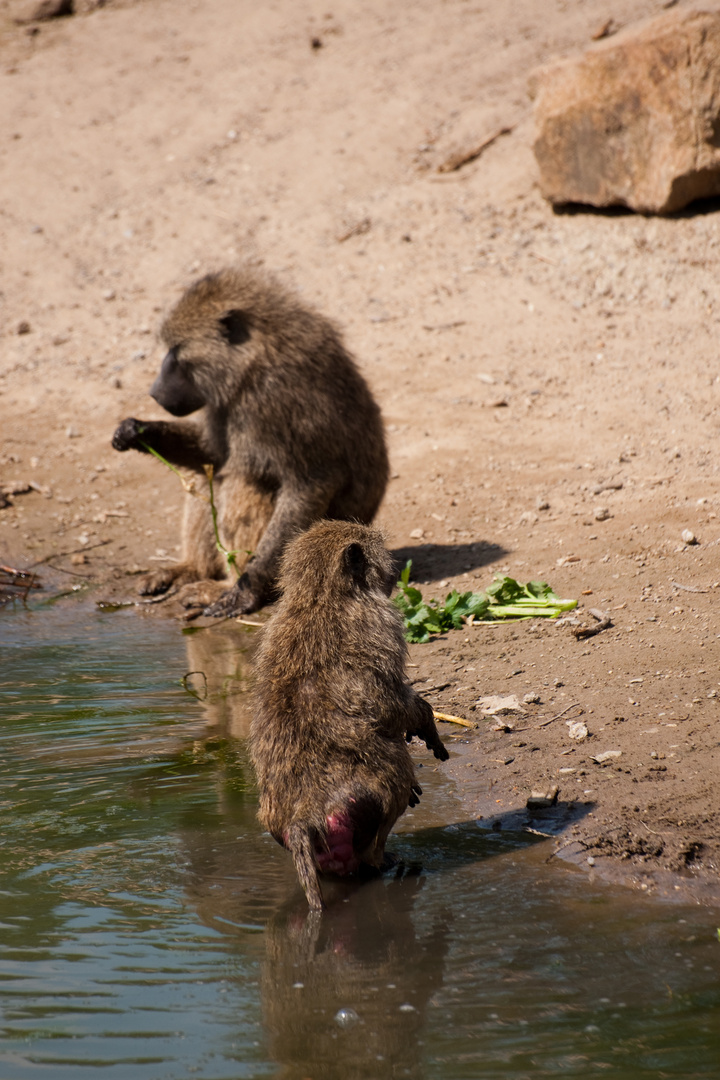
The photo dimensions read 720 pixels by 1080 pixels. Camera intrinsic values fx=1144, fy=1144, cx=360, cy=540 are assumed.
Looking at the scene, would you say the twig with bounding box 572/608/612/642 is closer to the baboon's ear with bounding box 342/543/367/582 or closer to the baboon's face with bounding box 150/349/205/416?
the baboon's ear with bounding box 342/543/367/582

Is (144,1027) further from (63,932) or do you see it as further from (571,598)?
(571,598)

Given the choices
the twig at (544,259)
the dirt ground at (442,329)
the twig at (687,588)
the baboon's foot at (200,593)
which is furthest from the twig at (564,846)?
the twig at (544,259)

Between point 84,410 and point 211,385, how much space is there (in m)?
3.39

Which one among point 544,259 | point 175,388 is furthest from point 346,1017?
point 544,259

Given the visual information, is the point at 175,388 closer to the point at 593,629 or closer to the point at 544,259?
the point at 593,629

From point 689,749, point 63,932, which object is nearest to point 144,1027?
point 63,932

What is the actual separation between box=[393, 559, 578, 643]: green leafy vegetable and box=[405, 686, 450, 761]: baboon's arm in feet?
6.92

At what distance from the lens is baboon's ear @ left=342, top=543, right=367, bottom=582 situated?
13.3ft

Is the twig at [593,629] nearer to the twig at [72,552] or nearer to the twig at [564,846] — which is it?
the twig at [564,846]

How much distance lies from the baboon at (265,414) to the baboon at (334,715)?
2.64 m

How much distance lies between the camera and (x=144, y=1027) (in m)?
2.89

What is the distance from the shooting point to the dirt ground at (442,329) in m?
4.93

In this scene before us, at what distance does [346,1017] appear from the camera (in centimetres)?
295

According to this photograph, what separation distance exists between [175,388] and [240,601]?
1.36 metres
